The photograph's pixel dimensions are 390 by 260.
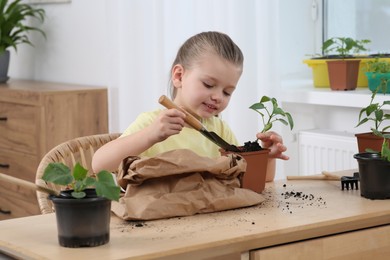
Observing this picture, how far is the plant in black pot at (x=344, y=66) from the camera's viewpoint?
3.49 m

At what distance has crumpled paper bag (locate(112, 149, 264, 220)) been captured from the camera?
1.79 m

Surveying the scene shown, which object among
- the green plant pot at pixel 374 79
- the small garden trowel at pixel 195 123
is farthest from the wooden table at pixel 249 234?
the green plant pot at pixel 374 79

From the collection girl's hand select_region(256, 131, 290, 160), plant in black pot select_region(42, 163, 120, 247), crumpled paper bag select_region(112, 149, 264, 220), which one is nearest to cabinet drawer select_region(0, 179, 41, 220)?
girl's hand select_region(256, 131, 290, 160)

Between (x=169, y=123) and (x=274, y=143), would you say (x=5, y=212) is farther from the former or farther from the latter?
(x=169, y=123)

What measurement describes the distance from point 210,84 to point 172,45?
1505mm

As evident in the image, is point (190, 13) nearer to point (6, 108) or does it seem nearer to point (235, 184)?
point (6, 108)

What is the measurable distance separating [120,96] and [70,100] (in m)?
0.24

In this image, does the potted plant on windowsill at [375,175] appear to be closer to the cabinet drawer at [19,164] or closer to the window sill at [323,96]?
the window sill at [323,96]

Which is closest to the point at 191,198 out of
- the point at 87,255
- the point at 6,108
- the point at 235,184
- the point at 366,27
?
the point at 235,184

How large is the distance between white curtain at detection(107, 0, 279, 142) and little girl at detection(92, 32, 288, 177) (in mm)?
1042

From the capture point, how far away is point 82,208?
153 centimetres

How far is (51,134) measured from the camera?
393 centimetres

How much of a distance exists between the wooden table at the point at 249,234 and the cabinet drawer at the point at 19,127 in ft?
7.12

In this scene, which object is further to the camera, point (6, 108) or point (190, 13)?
point (6, 108)
